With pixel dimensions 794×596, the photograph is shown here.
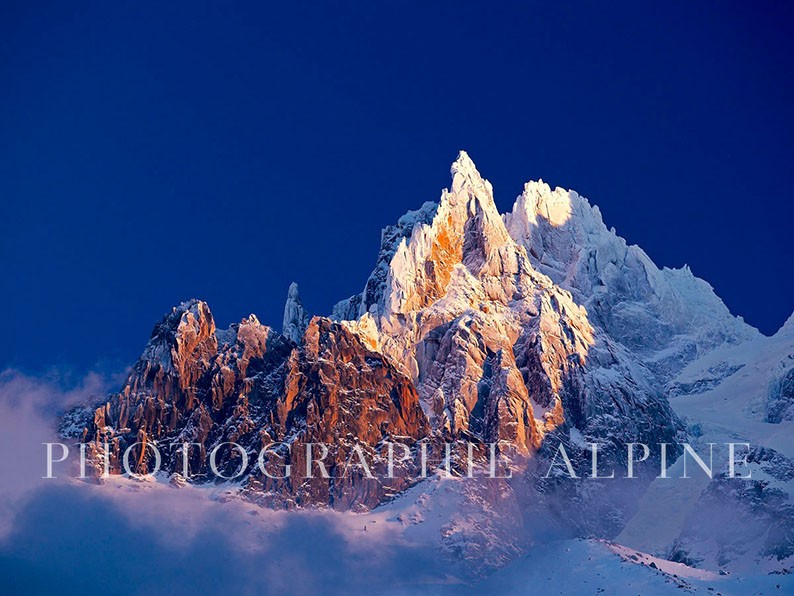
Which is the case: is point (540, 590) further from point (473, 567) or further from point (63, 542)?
point (63, 542)

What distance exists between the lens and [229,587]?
193125 mm

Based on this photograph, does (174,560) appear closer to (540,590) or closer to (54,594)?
(54,594)

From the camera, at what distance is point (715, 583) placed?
181875 mm

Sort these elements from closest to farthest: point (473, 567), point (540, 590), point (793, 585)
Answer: point (793, 585) < point (540, 590) < point (473, 567)

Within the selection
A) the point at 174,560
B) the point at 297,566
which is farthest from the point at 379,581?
the point at 174,560

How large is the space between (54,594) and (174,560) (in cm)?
1469

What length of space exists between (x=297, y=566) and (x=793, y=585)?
5832 cm

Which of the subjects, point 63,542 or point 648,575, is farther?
point 63,542

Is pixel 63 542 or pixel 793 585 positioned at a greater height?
pixel 63 542

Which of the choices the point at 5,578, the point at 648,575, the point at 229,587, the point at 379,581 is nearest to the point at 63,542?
the point at 5,578

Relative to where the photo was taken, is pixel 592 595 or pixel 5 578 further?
pixel 5 578

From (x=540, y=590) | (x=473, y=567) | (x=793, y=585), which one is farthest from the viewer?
(x=473, y=567)

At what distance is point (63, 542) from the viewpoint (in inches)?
7859

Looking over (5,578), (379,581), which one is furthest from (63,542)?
(379,581)
